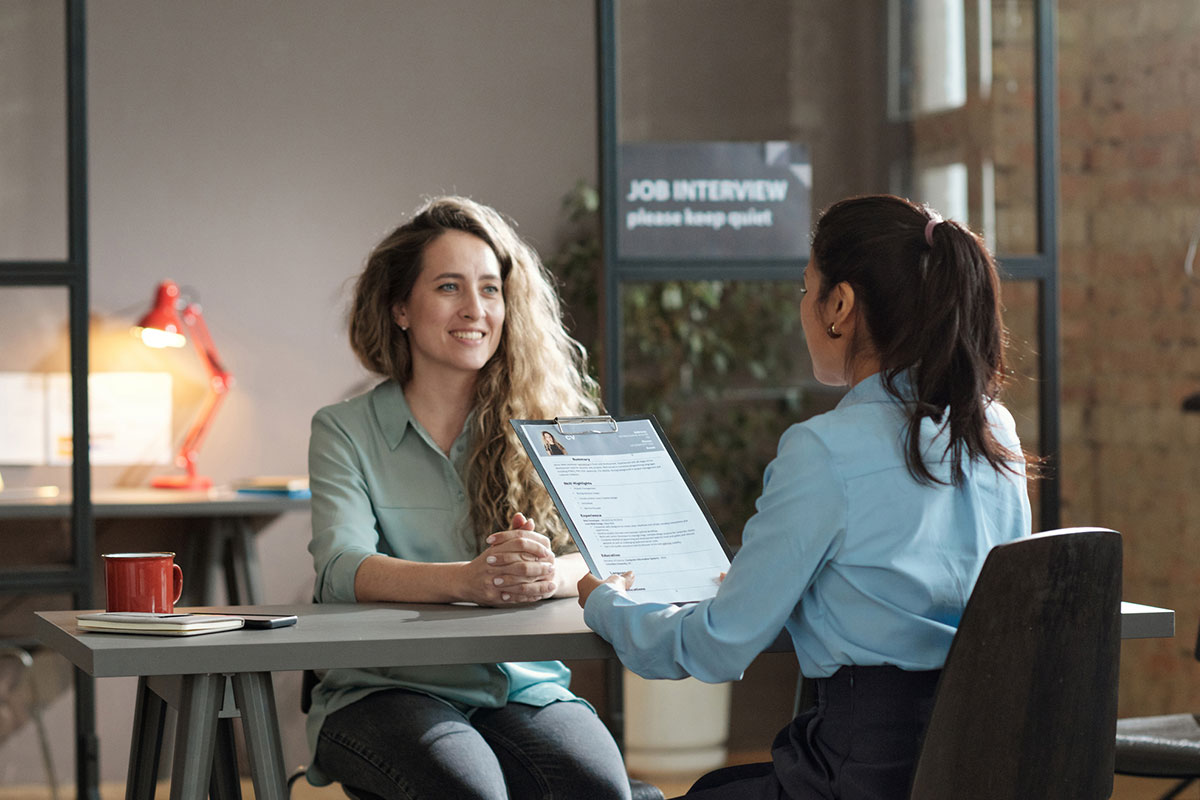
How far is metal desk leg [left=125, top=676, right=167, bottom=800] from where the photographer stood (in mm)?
1901

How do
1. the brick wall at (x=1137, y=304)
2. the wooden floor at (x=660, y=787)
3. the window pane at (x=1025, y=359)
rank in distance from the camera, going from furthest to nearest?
1. the brick wall at (x=1137, y=304)
2. the wooden floor at (x=660, y=787)
3. the window pane at (x=1025, y=359)

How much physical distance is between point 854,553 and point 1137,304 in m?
3.23

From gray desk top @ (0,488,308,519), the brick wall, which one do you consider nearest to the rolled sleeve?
gray desk top @ (0,488,308,519)

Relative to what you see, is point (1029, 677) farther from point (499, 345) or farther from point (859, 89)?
point (859, 89)

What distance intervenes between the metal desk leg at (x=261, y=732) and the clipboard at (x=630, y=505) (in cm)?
42

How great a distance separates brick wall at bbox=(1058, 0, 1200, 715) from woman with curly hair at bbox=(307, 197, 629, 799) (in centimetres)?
241

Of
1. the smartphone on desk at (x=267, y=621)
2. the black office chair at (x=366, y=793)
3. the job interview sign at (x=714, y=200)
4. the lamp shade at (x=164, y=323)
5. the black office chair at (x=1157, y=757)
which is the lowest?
the black office chair at (x=1157, y=757)

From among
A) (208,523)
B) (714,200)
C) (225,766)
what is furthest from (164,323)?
(225,766)

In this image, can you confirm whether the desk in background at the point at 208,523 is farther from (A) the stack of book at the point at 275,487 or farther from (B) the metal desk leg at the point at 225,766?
(B) the metal desk leg at the point at 225,766

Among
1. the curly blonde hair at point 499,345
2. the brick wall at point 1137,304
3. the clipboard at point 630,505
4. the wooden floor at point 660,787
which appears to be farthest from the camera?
the brick wall at point 1137,304

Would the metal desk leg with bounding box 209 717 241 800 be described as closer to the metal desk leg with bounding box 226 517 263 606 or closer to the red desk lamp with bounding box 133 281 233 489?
the metal desk leg with bounding box 226 517 263 606

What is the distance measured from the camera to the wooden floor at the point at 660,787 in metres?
3.56

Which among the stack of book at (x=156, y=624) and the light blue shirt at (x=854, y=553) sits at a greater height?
the light blue shirt at (x=854, y=553)

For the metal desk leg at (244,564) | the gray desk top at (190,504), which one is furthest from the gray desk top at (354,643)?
the metal desk leg at (244,564)
